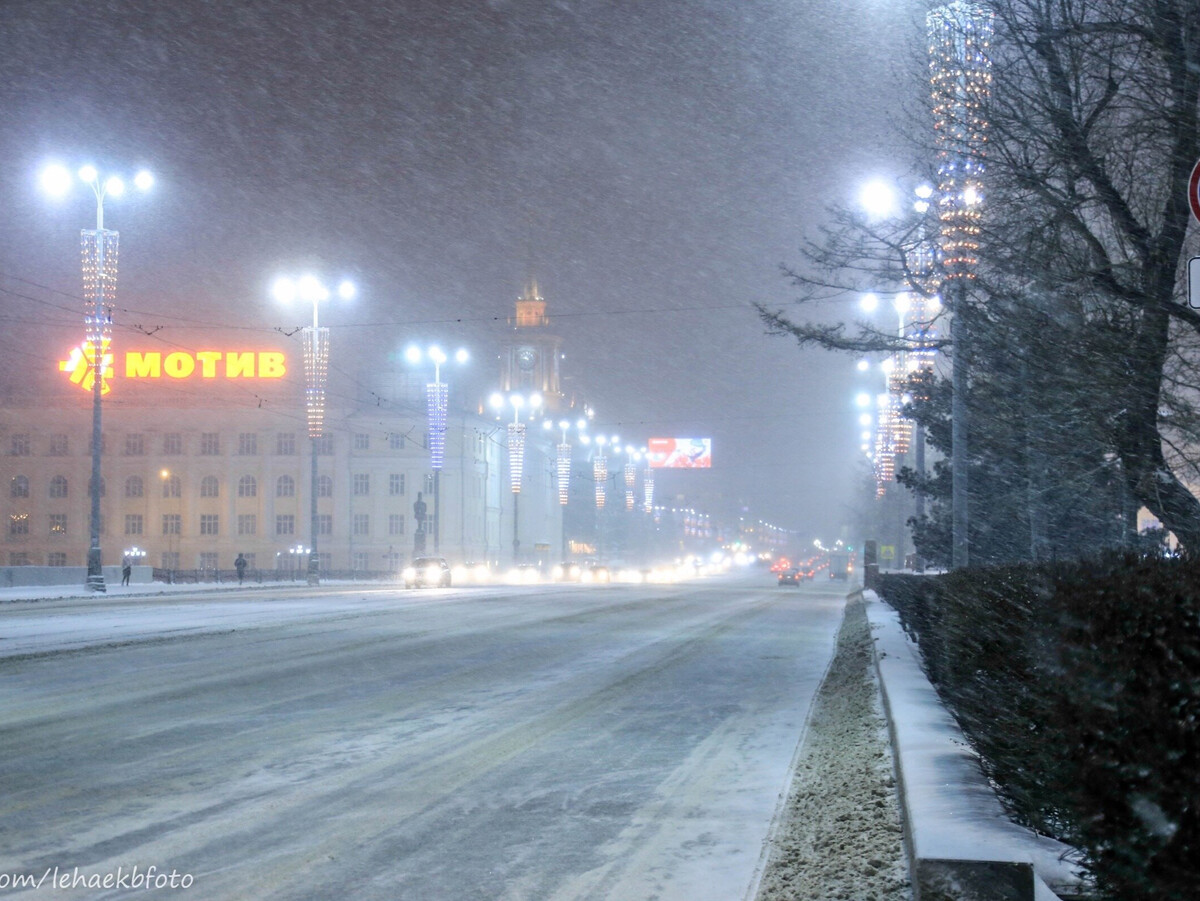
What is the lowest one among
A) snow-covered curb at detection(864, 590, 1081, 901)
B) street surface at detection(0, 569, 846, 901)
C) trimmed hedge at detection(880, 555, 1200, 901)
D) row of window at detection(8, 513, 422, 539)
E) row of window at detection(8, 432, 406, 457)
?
street surface at detection(0, 569, 846, 901)

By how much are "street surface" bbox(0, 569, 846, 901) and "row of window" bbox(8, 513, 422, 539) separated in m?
82.4

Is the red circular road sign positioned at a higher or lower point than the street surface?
higher

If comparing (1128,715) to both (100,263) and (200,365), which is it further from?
(200,365)

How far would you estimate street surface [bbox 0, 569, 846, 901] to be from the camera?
6965 millimetres

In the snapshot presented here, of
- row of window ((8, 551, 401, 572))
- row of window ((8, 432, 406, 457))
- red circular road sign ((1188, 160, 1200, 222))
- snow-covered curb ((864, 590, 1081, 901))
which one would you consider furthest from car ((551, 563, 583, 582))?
red circular road sign ((1188, 160, 1200, 222))

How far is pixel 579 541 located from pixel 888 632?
5313 inches

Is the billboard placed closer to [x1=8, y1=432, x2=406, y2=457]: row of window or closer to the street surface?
[x1=8, y1=432, x2=406, y2=457]: row of window

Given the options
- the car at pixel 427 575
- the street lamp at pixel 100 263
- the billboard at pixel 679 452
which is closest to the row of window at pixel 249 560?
the billboard at pixel 679 452

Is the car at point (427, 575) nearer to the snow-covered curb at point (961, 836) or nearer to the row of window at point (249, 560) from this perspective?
the row of window at point (249, 560)

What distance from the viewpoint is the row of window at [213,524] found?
99.7 m

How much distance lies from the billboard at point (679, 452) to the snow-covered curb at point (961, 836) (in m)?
73.8

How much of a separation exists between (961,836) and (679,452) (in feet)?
258

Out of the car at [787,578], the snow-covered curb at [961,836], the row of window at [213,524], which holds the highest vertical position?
the row of window at [213,524]

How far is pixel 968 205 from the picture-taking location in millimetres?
14336
